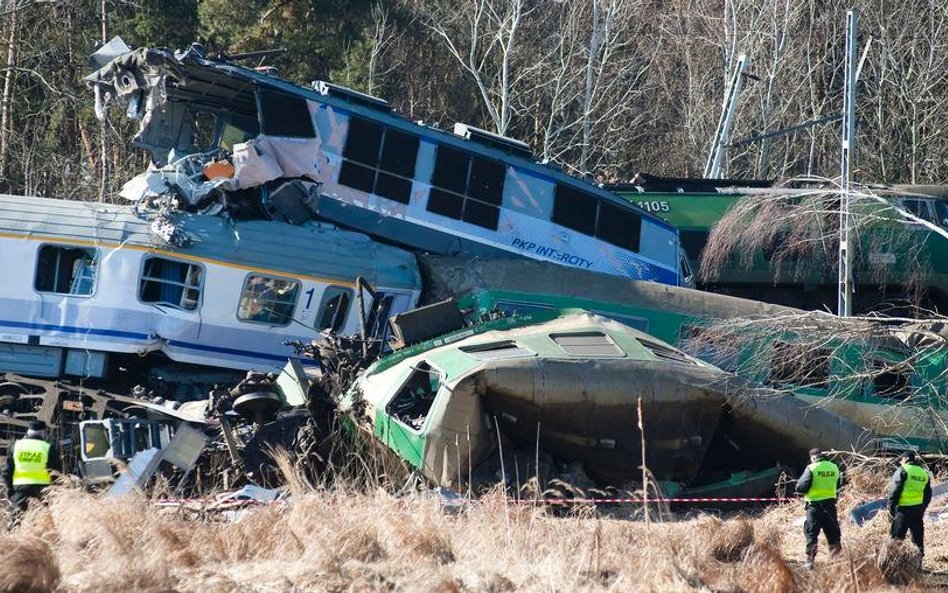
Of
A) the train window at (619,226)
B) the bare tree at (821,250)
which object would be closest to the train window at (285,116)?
the train window at (619,226)

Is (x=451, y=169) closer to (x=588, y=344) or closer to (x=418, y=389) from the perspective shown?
(x=588, y=344)

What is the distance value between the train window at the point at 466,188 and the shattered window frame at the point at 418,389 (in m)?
5.46

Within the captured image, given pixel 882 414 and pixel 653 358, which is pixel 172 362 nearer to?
pixel 653 358

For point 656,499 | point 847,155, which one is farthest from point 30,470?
point 847,155

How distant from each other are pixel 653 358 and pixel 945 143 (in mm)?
23187

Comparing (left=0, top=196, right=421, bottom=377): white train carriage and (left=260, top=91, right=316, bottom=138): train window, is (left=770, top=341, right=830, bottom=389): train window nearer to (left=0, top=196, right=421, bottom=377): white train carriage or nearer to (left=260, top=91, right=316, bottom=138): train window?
(left=0, top=196, right=421, bottom=377): white train carriage

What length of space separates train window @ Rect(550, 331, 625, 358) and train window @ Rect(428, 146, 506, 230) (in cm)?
499

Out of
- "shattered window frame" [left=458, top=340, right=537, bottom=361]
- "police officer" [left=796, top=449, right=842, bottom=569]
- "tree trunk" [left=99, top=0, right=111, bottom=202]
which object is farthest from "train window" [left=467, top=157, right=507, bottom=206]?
"tree trunk" [left=99, top=0, right=111, bottom=202]

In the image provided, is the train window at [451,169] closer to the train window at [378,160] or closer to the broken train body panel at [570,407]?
the train window at [378,160]

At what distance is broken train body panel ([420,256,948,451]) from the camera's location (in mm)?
15352

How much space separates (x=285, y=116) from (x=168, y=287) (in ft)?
10.1

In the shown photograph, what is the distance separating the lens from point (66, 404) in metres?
16.0

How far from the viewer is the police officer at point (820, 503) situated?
1213 cm

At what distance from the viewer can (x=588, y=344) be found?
1530 centimetres
